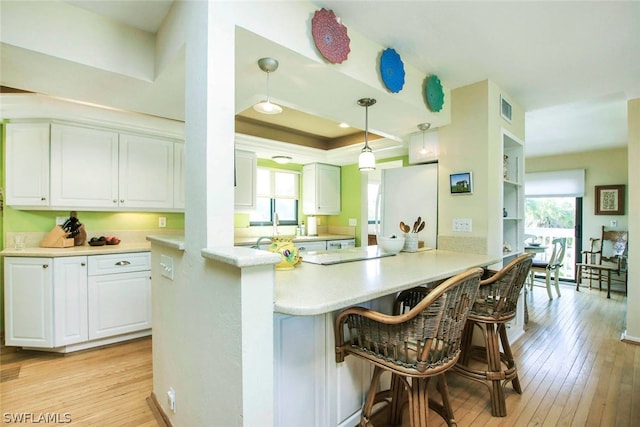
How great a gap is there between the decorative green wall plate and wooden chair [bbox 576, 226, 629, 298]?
4.62 m

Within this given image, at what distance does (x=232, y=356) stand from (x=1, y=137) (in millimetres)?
3552

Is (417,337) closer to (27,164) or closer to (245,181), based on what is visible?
(245,181)

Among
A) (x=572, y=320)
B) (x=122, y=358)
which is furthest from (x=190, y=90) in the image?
(x=572, y=320)

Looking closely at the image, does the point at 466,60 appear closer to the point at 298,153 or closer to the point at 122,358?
the point at 298,153

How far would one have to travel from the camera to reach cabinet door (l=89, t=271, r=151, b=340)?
9.18 ft

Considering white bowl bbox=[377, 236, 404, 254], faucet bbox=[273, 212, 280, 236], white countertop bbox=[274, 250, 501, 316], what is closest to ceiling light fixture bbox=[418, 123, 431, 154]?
white bowl bbox=[377, 236, 404, 254]

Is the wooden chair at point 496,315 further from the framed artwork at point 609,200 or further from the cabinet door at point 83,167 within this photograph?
the framed artwork at point 609,200

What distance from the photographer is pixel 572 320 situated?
12.0ft

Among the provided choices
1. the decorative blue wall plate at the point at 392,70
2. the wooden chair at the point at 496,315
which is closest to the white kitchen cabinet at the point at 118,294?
the decorative blue wall plate at the point at 392,70

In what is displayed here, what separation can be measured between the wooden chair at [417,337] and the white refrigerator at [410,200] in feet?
5.27

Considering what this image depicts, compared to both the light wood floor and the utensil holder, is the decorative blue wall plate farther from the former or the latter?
the light wood floor

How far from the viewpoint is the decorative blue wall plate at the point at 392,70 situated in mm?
2074

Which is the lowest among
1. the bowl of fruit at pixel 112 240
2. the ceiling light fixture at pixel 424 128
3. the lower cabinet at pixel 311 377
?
the lower cabinet at pixel 311 377

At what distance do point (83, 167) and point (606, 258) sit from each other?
768 cm
